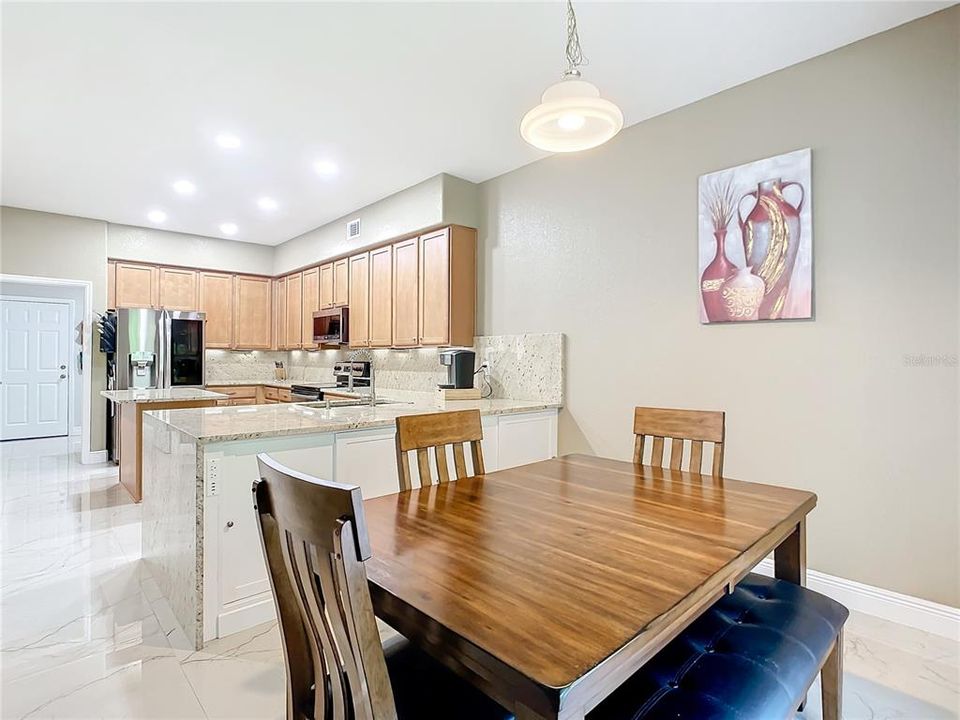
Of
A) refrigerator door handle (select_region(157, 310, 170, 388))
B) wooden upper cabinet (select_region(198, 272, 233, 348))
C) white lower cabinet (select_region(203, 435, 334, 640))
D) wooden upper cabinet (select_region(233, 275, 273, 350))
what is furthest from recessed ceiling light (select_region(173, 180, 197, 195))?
white lower cabinet (select_region(203, 435, 334, 640))

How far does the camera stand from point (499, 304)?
13.9 ft

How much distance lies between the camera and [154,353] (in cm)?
562

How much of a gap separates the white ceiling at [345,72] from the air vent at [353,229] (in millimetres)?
1087

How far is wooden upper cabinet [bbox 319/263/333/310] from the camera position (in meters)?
5.73

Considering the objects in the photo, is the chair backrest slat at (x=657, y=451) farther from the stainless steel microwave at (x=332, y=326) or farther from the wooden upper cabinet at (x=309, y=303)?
the wooden upper cabinet at (x=309, y=303)

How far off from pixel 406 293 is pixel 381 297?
41 cm

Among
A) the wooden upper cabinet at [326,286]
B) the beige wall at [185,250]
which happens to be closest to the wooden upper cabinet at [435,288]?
the wooden upper cabinet at [326,286]

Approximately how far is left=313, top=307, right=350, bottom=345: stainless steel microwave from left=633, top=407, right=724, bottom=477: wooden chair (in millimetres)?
3817

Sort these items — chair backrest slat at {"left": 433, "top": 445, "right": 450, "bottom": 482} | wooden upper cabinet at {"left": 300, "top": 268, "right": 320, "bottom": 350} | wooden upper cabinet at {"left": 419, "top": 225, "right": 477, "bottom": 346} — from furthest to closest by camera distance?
wooden upper cabinet at {"left": 300, "top": 268, "right": 320, "bottom": 350}
wooden upper cabinet at {"left": 419, "top": 225, "right": 477, "bottom": 346}
chair backrest slat at {"left": 433, "top": 445, "right": 450, "bottom": 482}

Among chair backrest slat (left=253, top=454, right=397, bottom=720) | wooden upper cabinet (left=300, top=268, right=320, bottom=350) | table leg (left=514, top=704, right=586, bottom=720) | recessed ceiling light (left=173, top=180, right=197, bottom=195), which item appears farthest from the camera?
wooden upper cabinet (left=300, top=268, right=320, bottom=350)

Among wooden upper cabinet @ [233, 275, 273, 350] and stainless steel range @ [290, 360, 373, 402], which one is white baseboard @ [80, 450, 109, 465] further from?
stainless steel range @ [290, 360, 373, 402]

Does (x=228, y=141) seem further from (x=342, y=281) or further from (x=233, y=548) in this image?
(x=233, y=548)

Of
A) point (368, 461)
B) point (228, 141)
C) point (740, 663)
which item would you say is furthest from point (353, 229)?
point (740, 663)

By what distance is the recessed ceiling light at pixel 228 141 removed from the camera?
135 inches
